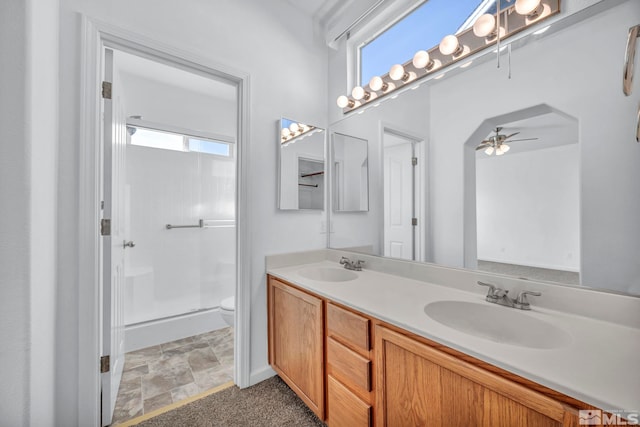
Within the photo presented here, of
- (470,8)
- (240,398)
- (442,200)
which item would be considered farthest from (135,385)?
(470,8)

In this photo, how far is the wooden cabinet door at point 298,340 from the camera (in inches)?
52.2

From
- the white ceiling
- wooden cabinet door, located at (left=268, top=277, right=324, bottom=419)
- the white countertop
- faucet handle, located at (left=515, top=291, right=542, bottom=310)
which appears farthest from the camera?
the white ceiling

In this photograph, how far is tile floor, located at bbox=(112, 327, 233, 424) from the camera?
62.3 inches

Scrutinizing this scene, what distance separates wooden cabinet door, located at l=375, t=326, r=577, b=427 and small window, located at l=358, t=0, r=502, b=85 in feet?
5.16

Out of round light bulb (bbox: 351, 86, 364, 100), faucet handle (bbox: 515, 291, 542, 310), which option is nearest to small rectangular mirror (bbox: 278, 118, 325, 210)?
round light bulb (bbox: 351, 86, 364, 100)

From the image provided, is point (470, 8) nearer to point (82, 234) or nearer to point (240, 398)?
point (82, 234)

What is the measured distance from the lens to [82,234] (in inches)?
47.8

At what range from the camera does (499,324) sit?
105 cm

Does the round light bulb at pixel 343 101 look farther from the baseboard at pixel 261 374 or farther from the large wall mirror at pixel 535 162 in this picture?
the baseboard at pixel 261 374

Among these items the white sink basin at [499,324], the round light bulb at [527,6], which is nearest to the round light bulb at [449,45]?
the round light bulb at [527,6]

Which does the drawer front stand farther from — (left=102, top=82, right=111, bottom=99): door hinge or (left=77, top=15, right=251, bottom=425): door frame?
(left=102, top=82, right=111, bottom=99): door hinge

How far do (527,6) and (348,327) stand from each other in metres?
1.59

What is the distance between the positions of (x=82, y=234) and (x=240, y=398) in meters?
1.29

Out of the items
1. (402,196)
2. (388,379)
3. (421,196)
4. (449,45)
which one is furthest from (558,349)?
(449,45)
